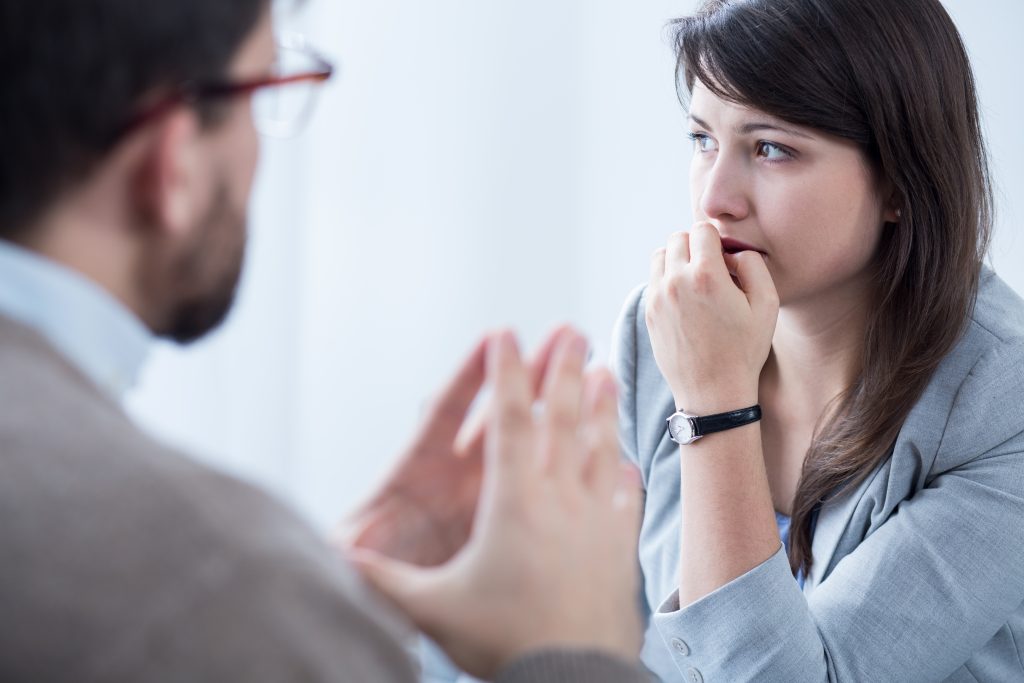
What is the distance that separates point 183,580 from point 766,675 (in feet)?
2.79

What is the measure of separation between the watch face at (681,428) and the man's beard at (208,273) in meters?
0.69

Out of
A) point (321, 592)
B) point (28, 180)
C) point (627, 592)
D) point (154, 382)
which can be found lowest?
point (154, 382)

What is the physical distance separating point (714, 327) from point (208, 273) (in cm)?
74

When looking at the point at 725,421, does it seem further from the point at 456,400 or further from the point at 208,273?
the point at 208,273

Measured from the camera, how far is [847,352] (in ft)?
4.66

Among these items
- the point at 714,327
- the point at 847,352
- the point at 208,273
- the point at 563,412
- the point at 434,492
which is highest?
the point at 208,273

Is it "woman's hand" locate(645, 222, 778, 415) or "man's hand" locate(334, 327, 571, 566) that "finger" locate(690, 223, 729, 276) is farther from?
"man's hand" locate(334, 327, 571, 566)

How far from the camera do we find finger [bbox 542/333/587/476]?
2.26ft

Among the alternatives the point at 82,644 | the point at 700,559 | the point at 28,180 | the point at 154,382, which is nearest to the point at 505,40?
the point at 154,382

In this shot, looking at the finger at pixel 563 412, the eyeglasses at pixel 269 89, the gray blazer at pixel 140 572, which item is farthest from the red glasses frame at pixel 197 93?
the finger at pixel 563 412

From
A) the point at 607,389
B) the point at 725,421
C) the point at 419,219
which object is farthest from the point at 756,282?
the point at 419,219

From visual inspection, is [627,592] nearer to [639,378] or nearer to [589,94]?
[639,378]

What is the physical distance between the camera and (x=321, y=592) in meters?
0.56

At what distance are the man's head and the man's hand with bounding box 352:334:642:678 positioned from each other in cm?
21
